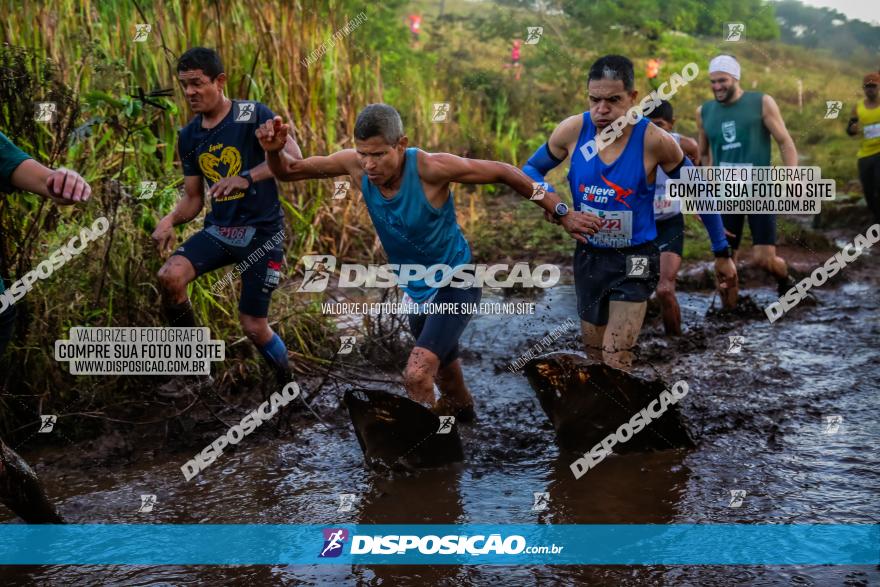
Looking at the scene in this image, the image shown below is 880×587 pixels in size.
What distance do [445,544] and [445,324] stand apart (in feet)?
3.66

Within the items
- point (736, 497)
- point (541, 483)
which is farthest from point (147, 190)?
point (736, 497)

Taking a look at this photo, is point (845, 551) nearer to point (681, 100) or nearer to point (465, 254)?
point (465, 254)

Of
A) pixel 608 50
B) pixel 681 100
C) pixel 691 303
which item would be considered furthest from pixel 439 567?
pixel 681 100

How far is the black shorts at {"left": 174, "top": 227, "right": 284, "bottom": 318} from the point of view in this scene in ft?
17.5

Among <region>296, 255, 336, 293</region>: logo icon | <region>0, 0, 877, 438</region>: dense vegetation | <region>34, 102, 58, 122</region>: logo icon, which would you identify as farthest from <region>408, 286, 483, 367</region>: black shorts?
<region>34, 102, 58, 122</region>: logo icon

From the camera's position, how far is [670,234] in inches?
267

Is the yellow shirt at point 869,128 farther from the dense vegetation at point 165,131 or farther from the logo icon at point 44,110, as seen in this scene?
the logo icon at point 44,110

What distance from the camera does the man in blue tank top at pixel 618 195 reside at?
186 inches

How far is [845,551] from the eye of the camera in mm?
3789

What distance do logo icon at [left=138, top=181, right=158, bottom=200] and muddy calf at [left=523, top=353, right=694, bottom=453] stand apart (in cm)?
286

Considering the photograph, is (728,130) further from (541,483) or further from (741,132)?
(541,483)

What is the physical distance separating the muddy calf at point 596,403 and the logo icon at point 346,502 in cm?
116

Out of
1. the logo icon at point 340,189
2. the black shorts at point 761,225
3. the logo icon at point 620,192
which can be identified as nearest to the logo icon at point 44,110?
the logo icon at point 340,189

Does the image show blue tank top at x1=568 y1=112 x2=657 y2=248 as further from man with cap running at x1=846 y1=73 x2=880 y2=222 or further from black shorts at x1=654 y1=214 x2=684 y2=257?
man with cap running at x1=846 y1=73 x2=880 y2=222
